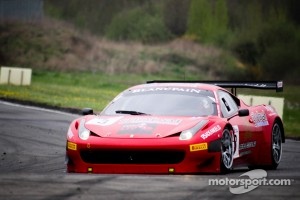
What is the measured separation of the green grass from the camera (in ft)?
80.0

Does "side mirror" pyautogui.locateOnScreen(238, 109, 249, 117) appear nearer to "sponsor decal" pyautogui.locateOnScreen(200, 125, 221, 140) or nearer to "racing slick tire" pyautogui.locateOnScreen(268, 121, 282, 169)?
"sponsor decal" pyautogui.locateOnScreen(200, 125, 221, 140)

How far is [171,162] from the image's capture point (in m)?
9.70

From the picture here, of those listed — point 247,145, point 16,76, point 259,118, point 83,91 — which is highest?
point 259,118

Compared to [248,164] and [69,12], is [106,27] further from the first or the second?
[248,164]

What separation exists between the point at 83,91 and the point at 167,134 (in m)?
21.8

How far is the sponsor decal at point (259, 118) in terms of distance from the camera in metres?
11.9

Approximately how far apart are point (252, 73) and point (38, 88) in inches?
491

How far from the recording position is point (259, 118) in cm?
1207

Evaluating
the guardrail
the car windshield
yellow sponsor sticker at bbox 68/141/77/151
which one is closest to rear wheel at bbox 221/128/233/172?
the car windshield

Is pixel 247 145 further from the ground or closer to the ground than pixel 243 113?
closer to the ground

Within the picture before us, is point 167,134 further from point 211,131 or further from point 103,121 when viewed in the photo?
point 103,121

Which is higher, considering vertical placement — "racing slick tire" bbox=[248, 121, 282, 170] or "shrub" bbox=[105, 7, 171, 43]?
"racing slick tire" bbox=[248, 121, 282, 170]

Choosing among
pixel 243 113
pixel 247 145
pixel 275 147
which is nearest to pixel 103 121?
pixel 243 113

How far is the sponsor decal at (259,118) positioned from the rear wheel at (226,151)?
1.42 m
